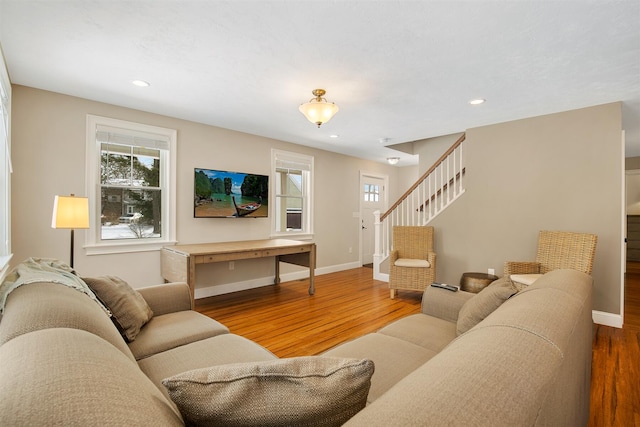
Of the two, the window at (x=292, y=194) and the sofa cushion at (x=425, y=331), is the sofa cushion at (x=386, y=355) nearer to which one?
the sofa cushion at (x=425, y=331)

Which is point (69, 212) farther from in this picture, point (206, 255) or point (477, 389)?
point (477, 389)

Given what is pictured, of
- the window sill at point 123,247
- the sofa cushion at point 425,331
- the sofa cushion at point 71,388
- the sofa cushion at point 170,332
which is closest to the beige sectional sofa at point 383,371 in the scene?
the sofa cushion at point 71,388

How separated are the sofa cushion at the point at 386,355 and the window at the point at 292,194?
3.64 metres

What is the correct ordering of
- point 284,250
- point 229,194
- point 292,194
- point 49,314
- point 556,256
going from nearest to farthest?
1. point 49,314
2. point 556,256
3. point 284,250
4. point 229,194
5. point 292,194

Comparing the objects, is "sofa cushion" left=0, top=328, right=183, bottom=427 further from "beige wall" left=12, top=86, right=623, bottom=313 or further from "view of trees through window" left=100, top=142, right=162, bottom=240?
"view of trees through window" left=100, top=142, right=162, bottom=240

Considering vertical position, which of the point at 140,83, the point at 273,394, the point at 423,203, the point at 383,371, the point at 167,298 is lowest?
the point at 383,371

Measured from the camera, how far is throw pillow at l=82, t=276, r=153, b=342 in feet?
5.57

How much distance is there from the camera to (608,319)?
3367 mm

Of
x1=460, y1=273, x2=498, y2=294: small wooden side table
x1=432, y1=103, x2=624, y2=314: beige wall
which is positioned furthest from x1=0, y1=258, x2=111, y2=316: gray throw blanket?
x1=432, y1=103, x2=624, y2=314: beige wall

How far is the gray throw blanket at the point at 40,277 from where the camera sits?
1358 millimetres

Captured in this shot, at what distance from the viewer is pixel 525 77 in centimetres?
273

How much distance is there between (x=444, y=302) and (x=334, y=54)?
6.58ft

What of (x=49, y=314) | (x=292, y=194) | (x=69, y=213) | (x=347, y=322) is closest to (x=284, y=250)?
(x=347, y=322)

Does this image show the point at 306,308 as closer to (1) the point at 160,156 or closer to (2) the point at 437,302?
(2) the point at 437,302
